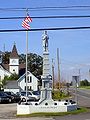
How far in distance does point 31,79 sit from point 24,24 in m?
77.0

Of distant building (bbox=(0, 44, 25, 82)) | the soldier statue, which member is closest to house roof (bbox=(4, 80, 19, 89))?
distant building (bbox=(0, 44, 25, 82))

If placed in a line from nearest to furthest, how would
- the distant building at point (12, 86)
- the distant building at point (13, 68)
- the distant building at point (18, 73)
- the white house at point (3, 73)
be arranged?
the distant building at point (12, 86), the distant building at point (18, 73), the white house at point (3, 73), the distant building at point (13, 68)

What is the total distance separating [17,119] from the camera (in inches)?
1048

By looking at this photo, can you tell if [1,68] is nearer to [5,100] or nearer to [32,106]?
[5,100]

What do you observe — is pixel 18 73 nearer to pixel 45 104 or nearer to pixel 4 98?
pixel 4 98

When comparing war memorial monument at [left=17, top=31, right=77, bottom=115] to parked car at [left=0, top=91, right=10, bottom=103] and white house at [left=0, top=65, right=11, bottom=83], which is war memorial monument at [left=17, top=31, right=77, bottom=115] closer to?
parked car at [left=0, top=91, right=10, bottom=103]

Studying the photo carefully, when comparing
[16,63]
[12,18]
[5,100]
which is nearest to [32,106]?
[12,18]

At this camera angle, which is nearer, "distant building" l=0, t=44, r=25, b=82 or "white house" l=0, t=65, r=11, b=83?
"white house" l=0, t=65, r=11, b=83

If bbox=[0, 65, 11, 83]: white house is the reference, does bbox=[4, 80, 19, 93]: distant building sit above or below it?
below

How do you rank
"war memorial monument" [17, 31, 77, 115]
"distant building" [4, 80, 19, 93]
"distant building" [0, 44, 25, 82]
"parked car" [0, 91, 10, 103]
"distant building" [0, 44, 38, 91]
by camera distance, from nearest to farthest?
"war memorial monument" [17, 31, 77, 115]
"parked car" [0, 91, 10, 103]
"distant building" [4, 80, 19, 93]
"distant building" [0, 44, 38, 91]
"distant building" [0, 44, 25, 82]

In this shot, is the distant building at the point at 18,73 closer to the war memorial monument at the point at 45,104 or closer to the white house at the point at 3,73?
the white house at the point at 3,73

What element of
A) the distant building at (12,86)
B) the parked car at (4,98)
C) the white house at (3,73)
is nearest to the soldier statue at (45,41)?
the parked car at (4,98)

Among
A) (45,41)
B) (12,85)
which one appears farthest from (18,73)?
(45,41)

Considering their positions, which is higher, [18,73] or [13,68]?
[13,68]
